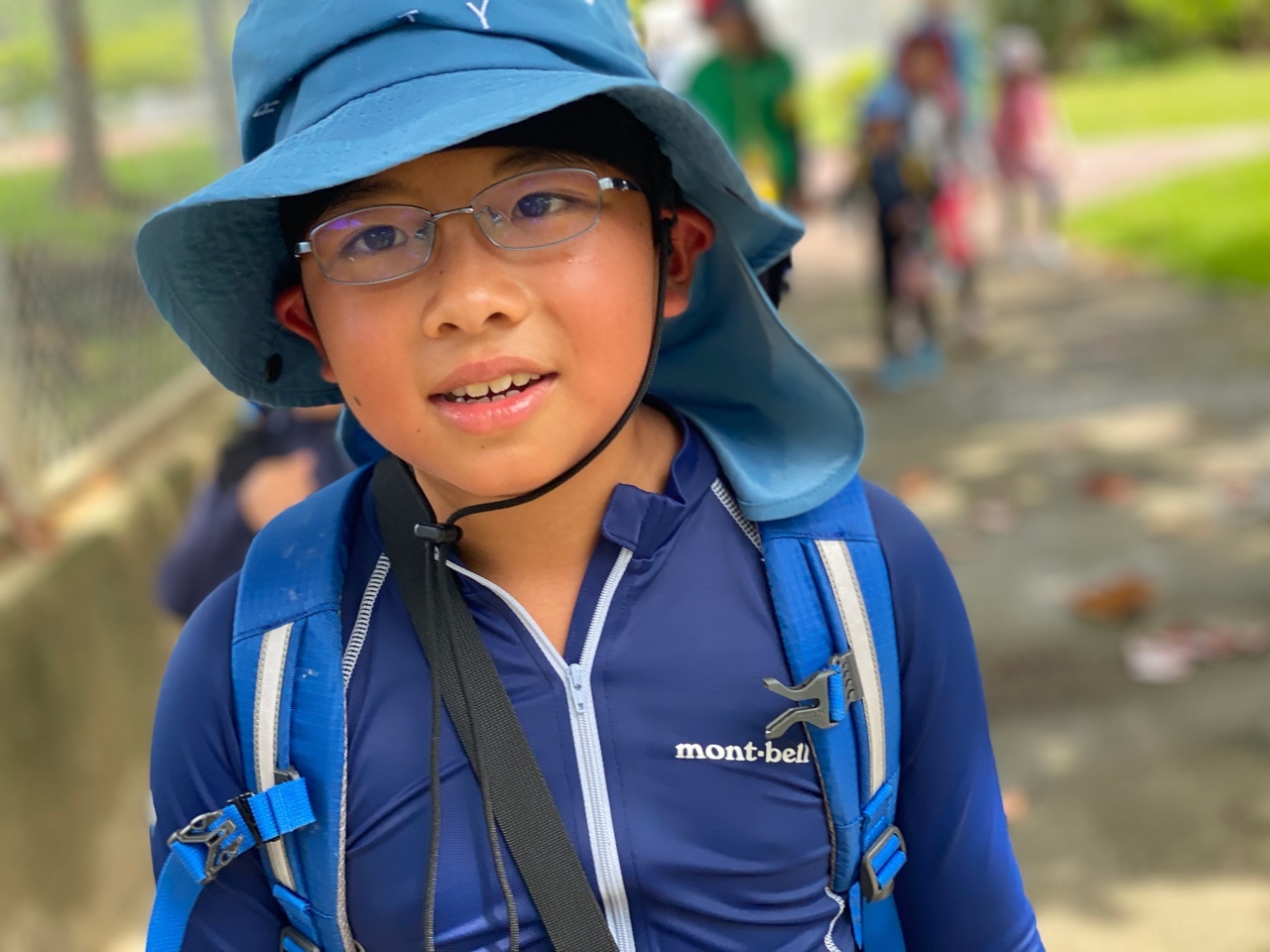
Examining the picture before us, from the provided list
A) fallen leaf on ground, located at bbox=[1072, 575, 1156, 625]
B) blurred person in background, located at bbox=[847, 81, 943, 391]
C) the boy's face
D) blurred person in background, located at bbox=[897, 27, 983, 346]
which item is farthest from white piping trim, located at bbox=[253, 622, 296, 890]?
blurred person in background, located at bbox=[897, 27, 983, 346]

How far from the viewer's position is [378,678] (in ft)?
4.90

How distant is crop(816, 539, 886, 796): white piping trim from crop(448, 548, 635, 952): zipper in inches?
9.9

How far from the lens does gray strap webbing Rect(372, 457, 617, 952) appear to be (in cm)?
140

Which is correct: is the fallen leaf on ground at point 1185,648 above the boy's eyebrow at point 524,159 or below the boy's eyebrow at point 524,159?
below

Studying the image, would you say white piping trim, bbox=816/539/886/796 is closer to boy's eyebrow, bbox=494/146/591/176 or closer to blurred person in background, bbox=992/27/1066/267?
boy's eyebrow, bbox=494/146/591/176

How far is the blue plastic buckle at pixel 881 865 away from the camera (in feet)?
4.99

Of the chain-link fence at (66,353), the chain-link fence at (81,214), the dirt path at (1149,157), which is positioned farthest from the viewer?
the dirt path at (1149,157)

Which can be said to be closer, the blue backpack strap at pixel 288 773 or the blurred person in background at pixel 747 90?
the blue backpack strap at pixel 288 773

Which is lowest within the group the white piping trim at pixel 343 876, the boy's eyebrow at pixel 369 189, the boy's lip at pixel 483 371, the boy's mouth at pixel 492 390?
the white piping trim at pixel 343 876

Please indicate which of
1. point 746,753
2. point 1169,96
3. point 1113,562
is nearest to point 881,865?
point 746,753

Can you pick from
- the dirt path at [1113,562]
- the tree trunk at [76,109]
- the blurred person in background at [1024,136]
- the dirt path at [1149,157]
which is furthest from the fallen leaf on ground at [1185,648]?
the dirt path at [1149,157]

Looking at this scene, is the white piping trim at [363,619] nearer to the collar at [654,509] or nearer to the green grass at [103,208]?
the collar at [654,509]

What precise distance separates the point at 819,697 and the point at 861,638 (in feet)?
0.28

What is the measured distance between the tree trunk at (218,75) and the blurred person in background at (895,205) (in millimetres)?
3409
